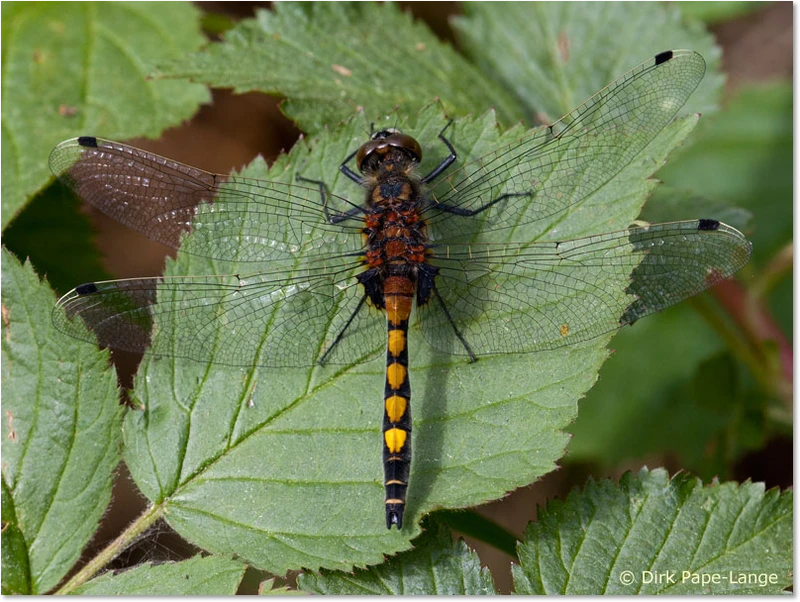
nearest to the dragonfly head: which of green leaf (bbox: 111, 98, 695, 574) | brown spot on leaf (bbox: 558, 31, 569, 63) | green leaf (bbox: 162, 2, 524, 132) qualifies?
green leaf (bbox: 162, 2, 524, 132)

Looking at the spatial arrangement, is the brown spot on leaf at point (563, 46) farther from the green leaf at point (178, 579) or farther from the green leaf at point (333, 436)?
the green leaf at point (178, 579)

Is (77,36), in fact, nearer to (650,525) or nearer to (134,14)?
(134,14)

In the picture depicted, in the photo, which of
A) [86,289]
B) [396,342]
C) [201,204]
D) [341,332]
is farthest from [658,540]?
[86,289]

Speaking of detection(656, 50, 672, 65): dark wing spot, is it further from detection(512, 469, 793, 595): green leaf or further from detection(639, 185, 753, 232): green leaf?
detection(512, 469, 793, 595): green leaf

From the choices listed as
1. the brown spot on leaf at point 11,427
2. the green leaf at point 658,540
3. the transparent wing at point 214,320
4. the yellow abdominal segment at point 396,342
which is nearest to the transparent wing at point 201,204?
the transparent wing at point 214,320

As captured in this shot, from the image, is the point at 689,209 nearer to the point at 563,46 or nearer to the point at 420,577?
the point at 563,46

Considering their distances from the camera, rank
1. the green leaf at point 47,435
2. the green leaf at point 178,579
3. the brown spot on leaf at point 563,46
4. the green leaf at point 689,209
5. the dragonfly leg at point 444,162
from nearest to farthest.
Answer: the green leaf at point 178,579 < the green leaf at point 47,435 < the dragonfly leg at point 444,162 < the green leaf at point 689,209 < the brown spot on leaf at point 563,46

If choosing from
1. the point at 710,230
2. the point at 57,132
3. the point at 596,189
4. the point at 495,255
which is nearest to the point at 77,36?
the point at 57,132
